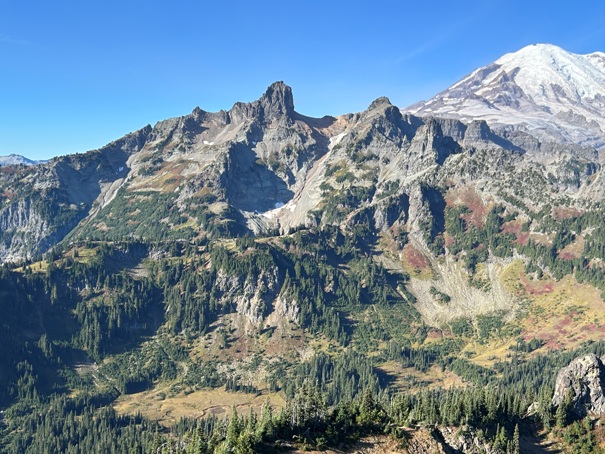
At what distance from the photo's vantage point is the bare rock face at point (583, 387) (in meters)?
165

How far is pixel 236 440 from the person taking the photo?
371 ft

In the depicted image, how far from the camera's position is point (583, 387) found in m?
169

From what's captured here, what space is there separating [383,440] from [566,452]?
188 ft

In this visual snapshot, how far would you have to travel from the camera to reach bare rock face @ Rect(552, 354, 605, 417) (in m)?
165

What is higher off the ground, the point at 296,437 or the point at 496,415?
the point at 296,437

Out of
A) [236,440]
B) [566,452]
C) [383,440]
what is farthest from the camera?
[566,452]

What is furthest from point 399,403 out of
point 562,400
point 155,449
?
Result: point 155,449

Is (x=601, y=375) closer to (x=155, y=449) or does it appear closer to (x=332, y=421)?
(x=332, y=421)

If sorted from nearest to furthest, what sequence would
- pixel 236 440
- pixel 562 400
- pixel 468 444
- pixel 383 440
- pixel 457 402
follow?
pixel 236 440 → pixel 383 440 → pixel 468 444 → pixel 457 402 → pixel 562 400

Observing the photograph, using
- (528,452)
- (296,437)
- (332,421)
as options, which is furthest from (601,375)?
(296,437)

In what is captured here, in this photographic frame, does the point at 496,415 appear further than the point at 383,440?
Yes

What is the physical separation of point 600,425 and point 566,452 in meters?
19.0

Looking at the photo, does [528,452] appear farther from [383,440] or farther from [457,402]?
[383,440]

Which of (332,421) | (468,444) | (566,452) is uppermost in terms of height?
(332,421)
